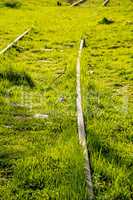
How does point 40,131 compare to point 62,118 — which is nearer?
point 40,131

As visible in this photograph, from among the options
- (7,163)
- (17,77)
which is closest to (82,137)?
(7,163)

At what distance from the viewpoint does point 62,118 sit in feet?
26.6

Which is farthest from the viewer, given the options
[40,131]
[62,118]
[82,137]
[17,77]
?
[17,77]

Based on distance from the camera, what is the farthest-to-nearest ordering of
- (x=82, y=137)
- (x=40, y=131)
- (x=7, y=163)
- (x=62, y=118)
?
(x=62, y=118) < (x=40, y=131) < (x=82, y=137) < (x=7, y=163)

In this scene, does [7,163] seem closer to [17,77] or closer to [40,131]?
[40,131]

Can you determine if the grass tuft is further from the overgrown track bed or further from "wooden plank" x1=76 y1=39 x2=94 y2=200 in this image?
"wooden plank" x1=76 y1=39 x2=94 y2=200

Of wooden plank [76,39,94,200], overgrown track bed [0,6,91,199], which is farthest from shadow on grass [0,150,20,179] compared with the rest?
wooden plank [76,39,94,200]

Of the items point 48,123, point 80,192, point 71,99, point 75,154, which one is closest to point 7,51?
point 71,99

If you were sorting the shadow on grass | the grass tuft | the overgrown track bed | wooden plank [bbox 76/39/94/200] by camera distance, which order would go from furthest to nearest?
1. the grass tuft
2. the shadow on grass
3. the overgrown track bed
4. wooden plank [bbox 76/39/94/200]

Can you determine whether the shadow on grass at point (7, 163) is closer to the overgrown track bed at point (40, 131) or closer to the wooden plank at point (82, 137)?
the overgrown track bed at point (40, 131)

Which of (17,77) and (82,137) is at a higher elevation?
(82,137)

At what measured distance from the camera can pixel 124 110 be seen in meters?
9.03

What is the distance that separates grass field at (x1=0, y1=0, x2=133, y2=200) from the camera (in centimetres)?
553

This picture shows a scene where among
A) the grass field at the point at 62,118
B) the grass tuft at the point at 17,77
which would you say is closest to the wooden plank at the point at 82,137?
the grass field at the point at 62,118
